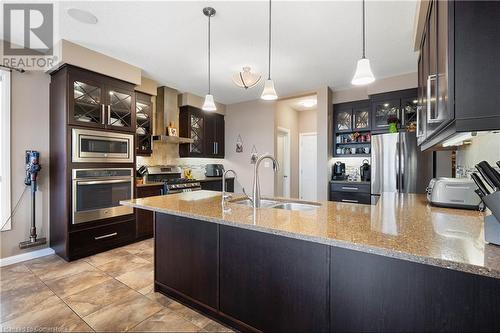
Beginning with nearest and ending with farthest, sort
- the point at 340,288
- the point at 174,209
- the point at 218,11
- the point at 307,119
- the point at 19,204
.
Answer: the point at 340,288
the point at 174,209
the point at 218,11
the point at 19,204
the point at 307,119

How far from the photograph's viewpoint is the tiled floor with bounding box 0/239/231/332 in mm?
1797


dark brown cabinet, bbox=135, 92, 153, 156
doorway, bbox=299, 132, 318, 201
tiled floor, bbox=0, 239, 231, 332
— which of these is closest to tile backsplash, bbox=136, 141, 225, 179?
dark brown cabinet, bbox=135, 92, 153, 156

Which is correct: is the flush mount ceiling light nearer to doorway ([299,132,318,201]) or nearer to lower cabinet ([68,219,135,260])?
lower cabinet ([68,219,135,260])

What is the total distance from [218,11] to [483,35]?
2091 mm

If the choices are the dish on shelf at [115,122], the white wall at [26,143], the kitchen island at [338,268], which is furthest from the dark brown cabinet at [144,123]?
the kitchen island at [338,268]

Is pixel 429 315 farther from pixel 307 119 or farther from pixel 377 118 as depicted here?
pixel 307 119

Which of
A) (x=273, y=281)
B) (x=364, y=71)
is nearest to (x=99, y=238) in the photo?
(x=273, y=281)

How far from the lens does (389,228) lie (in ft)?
4.08

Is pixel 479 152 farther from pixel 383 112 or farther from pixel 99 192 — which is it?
pixel 99 192

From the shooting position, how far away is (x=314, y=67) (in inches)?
143

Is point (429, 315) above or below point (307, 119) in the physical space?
below

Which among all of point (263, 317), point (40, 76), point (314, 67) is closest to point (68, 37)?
point (40, 76)

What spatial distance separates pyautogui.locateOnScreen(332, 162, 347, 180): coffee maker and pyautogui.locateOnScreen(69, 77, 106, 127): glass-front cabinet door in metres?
4.12

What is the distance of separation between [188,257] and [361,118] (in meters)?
4.09
